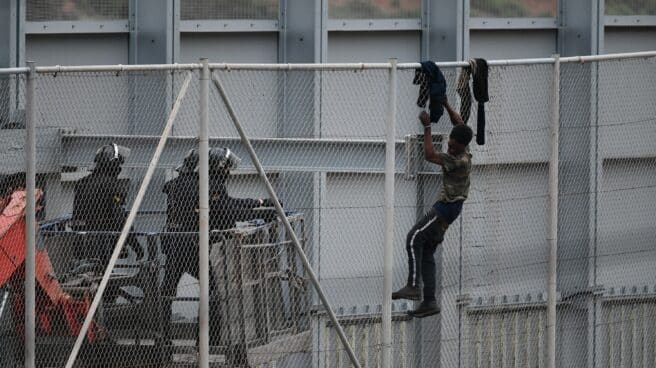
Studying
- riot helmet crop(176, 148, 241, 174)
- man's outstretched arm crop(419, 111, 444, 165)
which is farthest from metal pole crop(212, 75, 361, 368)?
man's outstretched arm crop(419, 111, 444, 165)

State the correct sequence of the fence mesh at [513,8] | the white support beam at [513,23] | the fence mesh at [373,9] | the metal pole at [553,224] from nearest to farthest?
1. the metal pole at [553,224]
2. the fence mesh at [373,9]
3. the white support beam at [513,23]
4. the fence mesh at [513,8]

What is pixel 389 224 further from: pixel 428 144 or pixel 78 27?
pixel 78 27

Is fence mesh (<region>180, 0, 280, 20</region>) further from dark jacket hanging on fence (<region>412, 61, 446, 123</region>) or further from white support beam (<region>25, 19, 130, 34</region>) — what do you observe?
dark jacket hanging on fence (<region>412, 61, 446, 123</region>)

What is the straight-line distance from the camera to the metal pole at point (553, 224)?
11.2 meters

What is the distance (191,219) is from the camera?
415 inches

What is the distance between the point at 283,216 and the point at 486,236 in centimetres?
181

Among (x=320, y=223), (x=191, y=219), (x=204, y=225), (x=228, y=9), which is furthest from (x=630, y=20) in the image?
(x=204, y=225)

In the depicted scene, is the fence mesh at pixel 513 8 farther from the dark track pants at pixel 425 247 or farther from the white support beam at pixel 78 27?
the dark track pants at pixel 425 247

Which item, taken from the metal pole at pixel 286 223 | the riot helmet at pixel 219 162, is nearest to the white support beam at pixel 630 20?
the metal pole at pixel 286 223

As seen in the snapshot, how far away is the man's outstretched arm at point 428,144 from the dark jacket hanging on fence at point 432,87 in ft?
0.64

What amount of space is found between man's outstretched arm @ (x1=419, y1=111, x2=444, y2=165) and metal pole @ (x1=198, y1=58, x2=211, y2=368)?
59.3 inches

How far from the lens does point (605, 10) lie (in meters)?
15.8

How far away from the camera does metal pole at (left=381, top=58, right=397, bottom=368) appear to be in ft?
34.8

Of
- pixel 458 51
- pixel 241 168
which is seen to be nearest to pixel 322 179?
pixel 241 168
